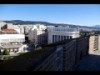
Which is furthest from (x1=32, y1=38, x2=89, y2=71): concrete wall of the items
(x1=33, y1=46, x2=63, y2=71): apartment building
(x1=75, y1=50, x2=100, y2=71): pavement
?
(x1=75, y1=50, x2=100, y2=71): pavement

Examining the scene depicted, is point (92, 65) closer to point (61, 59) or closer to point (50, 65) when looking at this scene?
point (50, 65)

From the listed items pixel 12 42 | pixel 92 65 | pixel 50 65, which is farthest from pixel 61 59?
pixel 12 42

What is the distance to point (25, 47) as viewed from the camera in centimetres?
173

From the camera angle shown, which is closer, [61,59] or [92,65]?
[92,65]

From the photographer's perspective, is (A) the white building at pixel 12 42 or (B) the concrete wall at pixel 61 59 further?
(B) the concrete wall at pixel 61 59

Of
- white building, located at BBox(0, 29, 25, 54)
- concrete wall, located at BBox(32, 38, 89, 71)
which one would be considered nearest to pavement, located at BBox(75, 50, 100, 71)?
concrete wall, located at BBox(32, 38, 89, 71)

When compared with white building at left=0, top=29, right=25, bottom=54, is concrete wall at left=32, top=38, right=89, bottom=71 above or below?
below

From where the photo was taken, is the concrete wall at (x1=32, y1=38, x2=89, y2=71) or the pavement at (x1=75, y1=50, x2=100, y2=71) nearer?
the pavement at (x1=75, y1=50, x2=100, y2=71)

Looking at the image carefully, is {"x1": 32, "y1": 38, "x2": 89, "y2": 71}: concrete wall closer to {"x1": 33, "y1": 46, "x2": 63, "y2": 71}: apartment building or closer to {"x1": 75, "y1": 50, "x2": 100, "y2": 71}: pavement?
{"x1": 33, "y1": 46, "x2": 63, "y2": 71}: apartment building

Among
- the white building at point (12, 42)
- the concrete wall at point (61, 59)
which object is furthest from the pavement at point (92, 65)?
the white building at point (12, 42)

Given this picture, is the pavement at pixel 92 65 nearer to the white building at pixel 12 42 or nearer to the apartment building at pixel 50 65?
A: the apartment building at pixel 50 65
